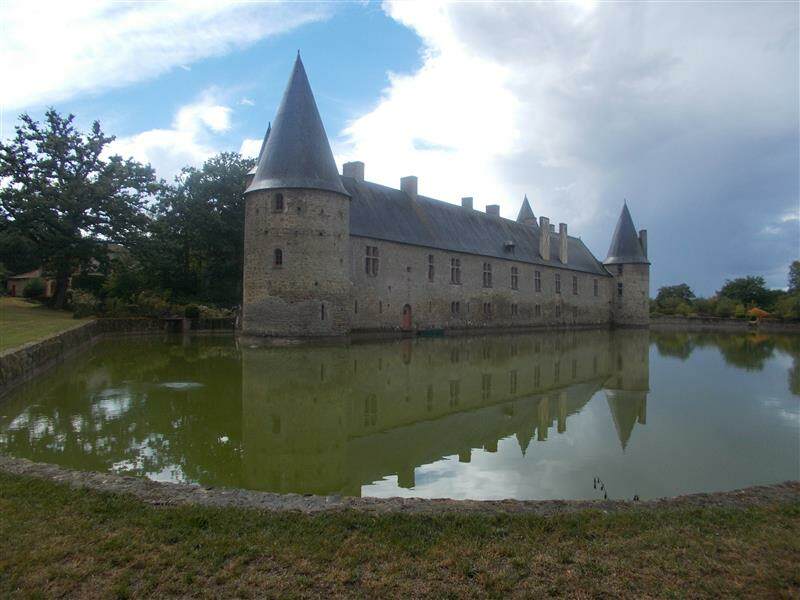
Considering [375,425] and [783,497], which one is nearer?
[783,497]

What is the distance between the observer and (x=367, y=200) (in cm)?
2738

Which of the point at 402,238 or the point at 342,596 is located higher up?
the point at 402,238

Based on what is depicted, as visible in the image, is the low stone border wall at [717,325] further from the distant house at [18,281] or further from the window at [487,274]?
the distant house at [18,281]

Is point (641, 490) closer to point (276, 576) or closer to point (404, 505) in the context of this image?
point (404, 505)

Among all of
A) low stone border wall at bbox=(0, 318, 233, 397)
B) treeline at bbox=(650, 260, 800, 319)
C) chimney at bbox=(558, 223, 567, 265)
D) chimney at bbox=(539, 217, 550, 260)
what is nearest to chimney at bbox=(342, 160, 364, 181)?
low stone border wall at bbox=(0, 318, 233, 397)

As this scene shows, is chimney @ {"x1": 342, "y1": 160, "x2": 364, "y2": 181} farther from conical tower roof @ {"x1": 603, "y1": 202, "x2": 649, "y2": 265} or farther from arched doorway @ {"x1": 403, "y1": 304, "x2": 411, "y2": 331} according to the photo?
conical tower roof @ {"x1": 603, "y1": 202, "x2": 649, "y2": 265}

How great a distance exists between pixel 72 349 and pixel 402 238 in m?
15.0

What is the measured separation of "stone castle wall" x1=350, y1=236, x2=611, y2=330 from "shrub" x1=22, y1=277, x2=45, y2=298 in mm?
22044

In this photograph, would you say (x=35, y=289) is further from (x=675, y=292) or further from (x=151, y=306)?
(x=675, y=292)

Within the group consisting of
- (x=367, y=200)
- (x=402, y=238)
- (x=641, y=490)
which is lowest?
(x=641, y=490)

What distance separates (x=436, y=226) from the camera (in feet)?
102

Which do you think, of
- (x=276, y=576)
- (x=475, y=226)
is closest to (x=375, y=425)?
(x=276, y=576)

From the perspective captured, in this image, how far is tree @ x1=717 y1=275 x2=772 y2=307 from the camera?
60.3 meters

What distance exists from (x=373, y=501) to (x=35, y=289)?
36985 millimetres
